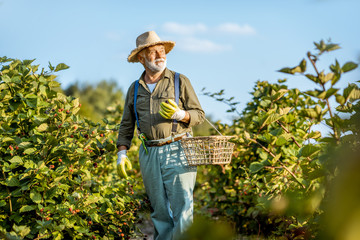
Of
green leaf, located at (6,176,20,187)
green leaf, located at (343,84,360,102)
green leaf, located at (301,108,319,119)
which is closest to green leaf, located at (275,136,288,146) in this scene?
green leaf, located at (301,108,319,119)

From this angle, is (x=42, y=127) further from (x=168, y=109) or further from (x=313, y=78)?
(x=313, y=78)

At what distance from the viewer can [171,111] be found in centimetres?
297

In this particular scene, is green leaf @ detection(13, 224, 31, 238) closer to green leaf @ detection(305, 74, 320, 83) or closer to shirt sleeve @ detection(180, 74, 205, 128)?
green leaf @ detection(305, 74, 320, 83)

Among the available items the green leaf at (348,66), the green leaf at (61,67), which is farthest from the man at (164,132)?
the green leaf at (348,66)

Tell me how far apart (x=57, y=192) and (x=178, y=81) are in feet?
4.14

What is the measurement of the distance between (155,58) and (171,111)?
592mm

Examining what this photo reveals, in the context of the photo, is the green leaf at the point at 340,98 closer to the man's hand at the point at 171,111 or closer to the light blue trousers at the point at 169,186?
the man's hand at the point at 171,111

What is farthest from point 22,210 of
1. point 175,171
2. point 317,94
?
point 317,94

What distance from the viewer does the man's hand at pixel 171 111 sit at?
9.75ft

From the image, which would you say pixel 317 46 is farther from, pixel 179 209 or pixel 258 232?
pixel 258 232

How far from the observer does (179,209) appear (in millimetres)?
3100

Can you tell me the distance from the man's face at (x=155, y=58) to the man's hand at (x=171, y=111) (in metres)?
0.43

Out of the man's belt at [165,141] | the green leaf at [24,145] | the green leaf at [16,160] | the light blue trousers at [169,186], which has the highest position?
the green leaf at [24,145]

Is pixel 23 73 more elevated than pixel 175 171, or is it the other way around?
pixel 23 73
